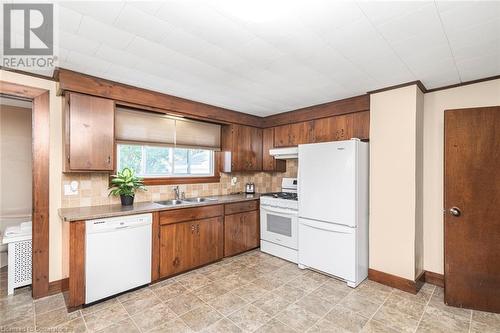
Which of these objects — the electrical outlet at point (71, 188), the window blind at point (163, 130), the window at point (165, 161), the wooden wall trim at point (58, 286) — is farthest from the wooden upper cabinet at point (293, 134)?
the wooden wall trim at point (58, 286)

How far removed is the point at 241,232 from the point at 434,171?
270 cm

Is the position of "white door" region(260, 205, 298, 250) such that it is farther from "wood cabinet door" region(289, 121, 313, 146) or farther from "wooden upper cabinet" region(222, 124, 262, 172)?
"wood cabinet door" region(289, 121, 313, 146)

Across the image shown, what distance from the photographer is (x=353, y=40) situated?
71.8 inches

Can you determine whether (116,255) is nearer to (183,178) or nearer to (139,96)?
(183,178)

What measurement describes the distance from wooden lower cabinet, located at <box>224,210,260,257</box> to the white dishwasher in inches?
46.3

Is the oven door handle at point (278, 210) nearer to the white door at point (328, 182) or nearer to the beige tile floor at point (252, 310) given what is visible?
the white door at point (328, 182)

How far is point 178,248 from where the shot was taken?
2973 mm

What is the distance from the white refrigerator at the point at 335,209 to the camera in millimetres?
2783

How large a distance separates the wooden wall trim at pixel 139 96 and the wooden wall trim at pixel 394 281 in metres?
2.97

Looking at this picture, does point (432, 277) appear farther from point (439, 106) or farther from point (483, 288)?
point (439, 106)

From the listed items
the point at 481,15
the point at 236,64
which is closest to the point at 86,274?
the point at 236,64

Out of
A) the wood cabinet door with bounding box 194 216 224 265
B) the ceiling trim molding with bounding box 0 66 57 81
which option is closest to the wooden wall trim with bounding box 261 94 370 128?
the wood cabinet door with bounding box 194 216 224 265

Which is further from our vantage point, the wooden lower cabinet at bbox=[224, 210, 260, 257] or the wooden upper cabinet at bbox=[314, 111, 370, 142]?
the wooden lower cabinet at bbox=[224, 210, 260, 257]

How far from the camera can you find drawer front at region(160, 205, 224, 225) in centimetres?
285
